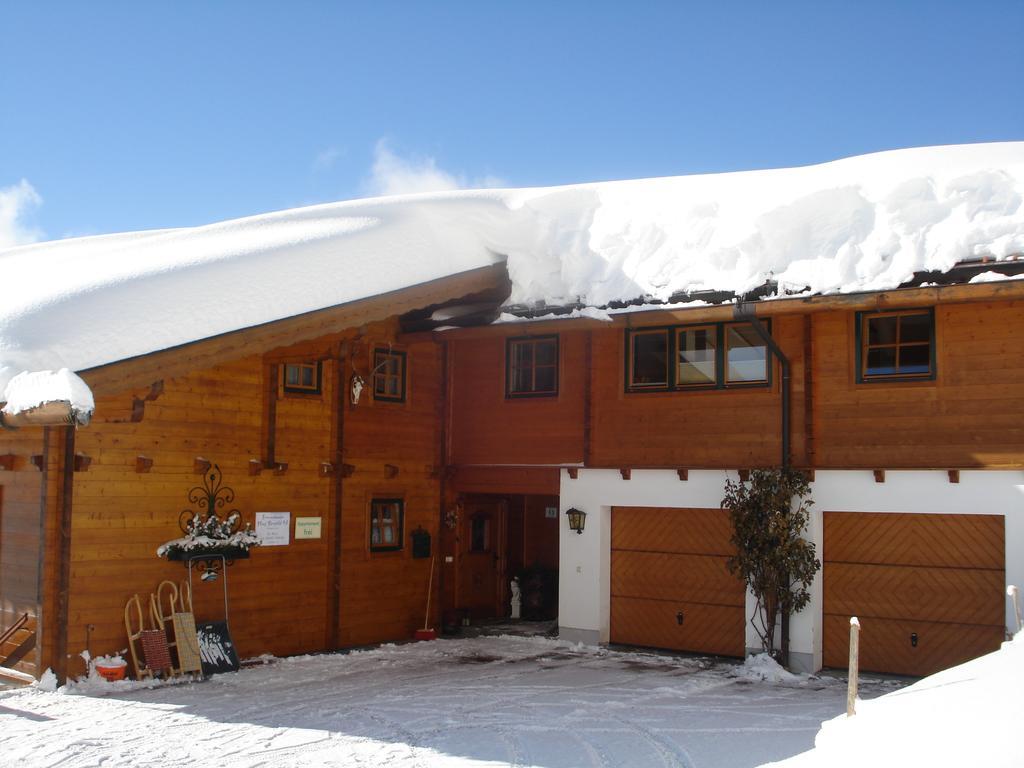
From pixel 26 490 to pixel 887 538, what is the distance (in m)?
9.91

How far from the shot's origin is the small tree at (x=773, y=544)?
12062 millimetres

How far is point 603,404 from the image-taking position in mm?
14172

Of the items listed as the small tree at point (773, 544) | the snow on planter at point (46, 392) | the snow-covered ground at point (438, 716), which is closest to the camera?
the snow-covered ground at point (438, 716)

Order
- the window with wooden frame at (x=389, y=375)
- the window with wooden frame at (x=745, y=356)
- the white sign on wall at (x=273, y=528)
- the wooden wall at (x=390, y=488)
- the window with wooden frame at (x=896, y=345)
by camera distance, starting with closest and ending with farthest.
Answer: the window with wooden frame at (x=896, y=345) < the white sign on wall at (x=273, y=528) < the window with wooden frame at (x=745, y=356) < the wooden wall at (x=390, y=488) < the window with wooden frame at (x=389, y=375)

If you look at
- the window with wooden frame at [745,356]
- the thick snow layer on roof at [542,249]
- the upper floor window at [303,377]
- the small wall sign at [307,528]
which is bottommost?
the small wall sign at [307,528]

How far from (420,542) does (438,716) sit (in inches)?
220

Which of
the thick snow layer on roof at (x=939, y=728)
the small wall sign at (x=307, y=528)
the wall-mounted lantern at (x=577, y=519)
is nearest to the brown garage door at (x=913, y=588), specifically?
the wall-mounted lantern at (x=577, y=519)

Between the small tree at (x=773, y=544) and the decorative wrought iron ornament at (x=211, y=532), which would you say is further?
the small tree at (x=773, y=544)

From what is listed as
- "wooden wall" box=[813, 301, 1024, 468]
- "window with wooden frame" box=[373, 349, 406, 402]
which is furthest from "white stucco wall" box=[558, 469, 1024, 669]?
"window with wooden frame" box=[373, 349, 406, 402]

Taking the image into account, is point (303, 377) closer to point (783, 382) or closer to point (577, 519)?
point (577, 519)

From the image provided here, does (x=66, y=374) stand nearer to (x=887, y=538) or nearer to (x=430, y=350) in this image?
(x=430, y=350)

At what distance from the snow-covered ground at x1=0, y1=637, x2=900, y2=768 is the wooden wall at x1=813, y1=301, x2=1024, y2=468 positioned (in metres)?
2.72

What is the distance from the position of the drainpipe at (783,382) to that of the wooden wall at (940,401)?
349 millimetres

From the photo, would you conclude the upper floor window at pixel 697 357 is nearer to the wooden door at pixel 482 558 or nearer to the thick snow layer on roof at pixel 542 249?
the thick snow layer on roof at pixel 542 249
